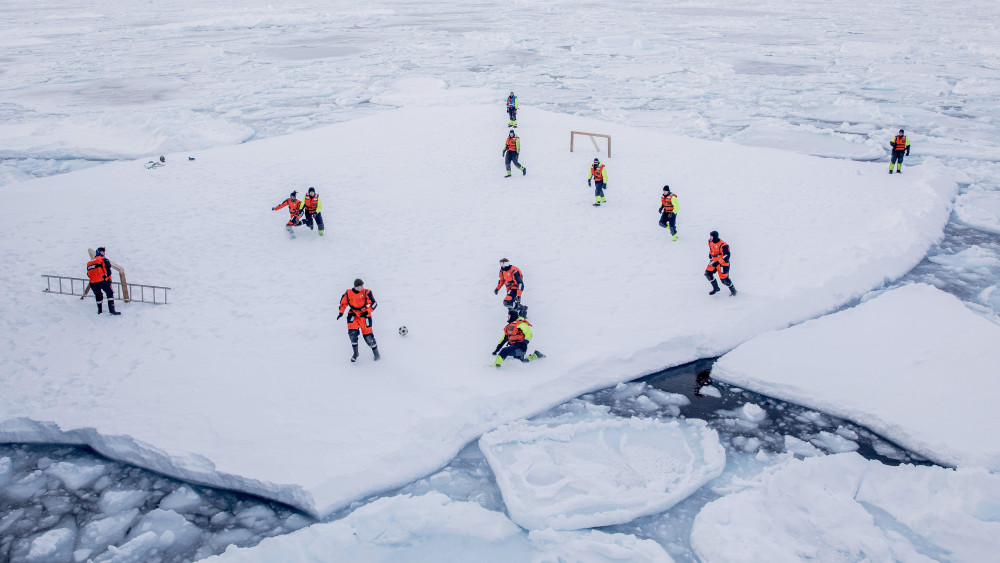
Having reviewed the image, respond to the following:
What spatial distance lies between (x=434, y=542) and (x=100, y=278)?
7.53 metres

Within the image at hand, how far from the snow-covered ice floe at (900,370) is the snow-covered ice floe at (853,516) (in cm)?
80

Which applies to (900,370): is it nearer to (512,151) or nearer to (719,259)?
(719,259)

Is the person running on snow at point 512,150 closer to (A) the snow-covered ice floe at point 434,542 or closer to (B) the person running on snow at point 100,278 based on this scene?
(B) the person running on snow at point 100,278

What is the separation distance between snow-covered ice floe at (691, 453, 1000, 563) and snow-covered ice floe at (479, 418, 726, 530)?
62cm

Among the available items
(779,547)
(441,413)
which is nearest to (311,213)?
(441,413)

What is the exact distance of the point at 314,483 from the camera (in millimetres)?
7422

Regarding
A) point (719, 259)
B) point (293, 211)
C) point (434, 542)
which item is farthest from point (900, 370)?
point (293, 211)

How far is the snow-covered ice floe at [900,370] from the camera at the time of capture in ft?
26.6

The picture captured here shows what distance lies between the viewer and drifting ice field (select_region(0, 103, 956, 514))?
836 centimetres

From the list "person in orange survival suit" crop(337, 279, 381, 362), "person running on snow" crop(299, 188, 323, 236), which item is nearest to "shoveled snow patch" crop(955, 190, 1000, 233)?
"person in orange survival suit" crop(337, 279, 381, 362)

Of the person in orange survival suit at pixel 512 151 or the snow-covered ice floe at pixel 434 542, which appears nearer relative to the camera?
the snow-covered ice floe at pixel 434 542

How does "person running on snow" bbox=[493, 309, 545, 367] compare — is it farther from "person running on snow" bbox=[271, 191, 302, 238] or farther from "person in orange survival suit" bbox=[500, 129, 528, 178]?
"person in orange survival suit" bbox=[500, 129, 528, 178]

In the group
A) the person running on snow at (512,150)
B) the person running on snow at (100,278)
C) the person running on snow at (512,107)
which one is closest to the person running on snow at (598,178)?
the person running on snow at (512,150)

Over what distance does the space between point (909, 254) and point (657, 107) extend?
15836 millimetres
